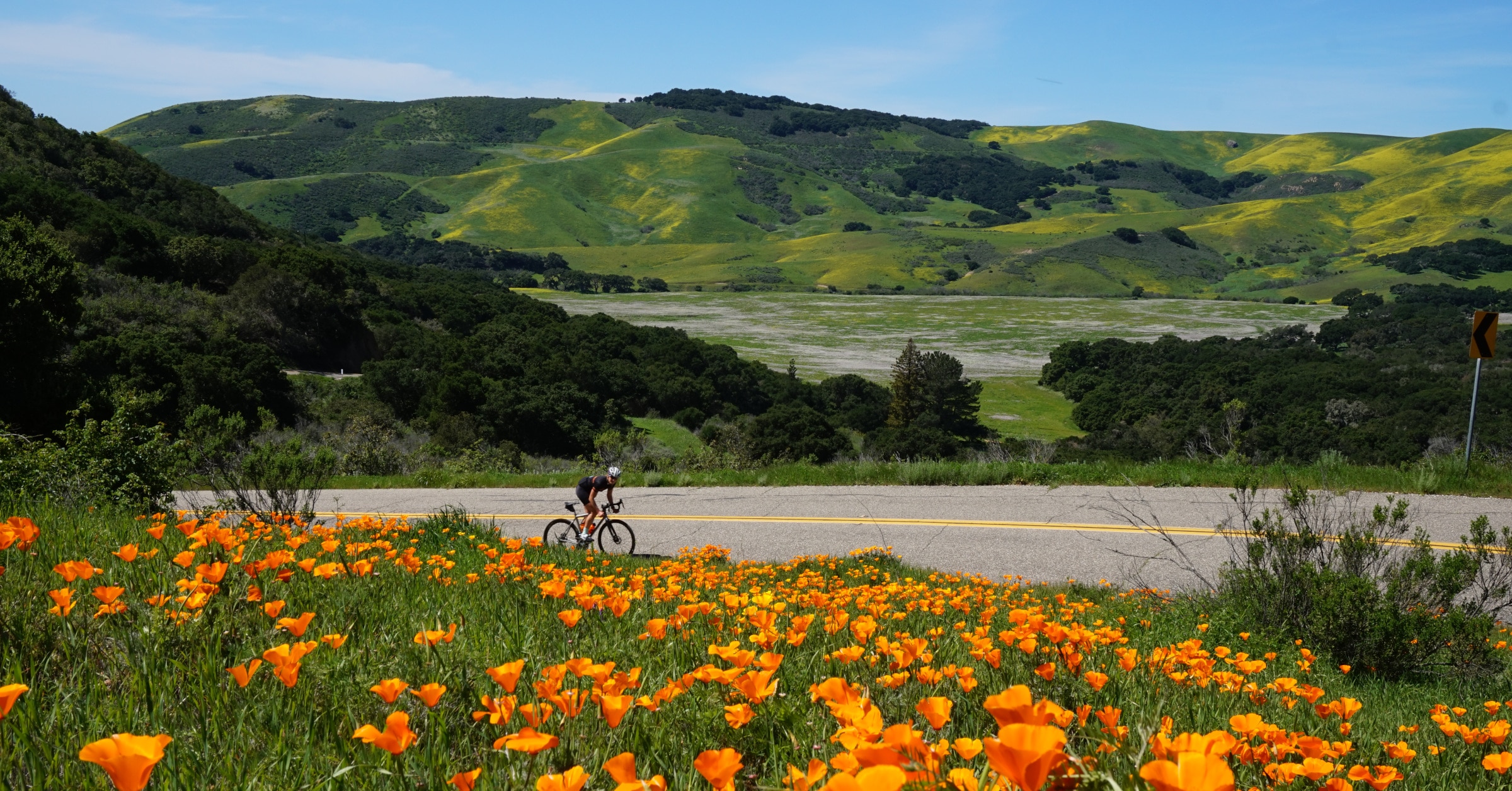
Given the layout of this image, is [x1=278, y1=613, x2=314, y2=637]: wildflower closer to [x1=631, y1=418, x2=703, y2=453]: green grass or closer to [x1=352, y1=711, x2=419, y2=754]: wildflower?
[x1=352, y1=711, x2=419, y2=754]: wildflower

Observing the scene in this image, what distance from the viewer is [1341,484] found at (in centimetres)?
1159

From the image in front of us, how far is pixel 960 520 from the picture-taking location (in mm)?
11500

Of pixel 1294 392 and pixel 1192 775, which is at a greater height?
pixel 1192 775

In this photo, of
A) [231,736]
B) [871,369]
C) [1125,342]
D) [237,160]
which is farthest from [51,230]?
[237,160]

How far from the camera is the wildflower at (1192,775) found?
0.75 m

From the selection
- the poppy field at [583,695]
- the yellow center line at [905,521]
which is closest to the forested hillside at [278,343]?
the yellow center line at [905,521]

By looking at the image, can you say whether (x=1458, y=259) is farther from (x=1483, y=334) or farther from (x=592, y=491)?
(x=592, y=491)

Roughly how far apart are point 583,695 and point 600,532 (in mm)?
8211

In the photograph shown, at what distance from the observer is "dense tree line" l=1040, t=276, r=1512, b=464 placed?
1393 inches

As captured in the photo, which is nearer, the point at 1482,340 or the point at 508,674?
the point at 508,674

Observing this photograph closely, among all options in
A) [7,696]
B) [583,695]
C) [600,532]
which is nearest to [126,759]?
[7,696]

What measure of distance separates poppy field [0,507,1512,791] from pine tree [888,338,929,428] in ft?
135

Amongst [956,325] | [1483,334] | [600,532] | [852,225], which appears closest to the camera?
[600,532]

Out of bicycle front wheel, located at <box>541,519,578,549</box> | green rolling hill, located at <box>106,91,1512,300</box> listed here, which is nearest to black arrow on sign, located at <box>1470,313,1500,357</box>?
bicycle front wheel, located at <box>541,519,578,549</box>
